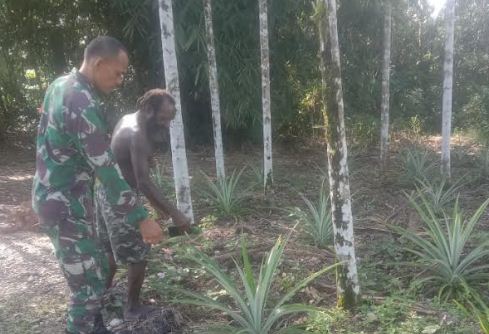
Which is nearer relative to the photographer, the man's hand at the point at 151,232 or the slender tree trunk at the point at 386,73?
the man's hand at the point at 151,232

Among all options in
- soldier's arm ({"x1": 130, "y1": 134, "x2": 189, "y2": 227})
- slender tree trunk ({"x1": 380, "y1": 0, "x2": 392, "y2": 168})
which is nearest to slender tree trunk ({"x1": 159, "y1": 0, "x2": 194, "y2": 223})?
soldier's arm ({"x1": 130, "y1": 134, "x2": 189, "y2": 227})

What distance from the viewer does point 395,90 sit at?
12641 mm

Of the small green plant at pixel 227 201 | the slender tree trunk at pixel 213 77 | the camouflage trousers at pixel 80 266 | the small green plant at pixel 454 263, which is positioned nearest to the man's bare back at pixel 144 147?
the camouflage trousers at pixel 80 266

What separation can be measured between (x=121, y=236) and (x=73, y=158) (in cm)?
63

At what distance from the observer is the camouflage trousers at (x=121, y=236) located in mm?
3000

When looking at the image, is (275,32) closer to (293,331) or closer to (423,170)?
(423,170)

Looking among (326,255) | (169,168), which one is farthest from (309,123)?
(326,255)

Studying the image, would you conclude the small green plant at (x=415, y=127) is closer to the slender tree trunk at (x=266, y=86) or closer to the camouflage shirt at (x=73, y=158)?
the slender tree trunk at (x=266, y=86)

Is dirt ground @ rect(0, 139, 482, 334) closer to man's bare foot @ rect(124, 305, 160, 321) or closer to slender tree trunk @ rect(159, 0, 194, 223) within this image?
man's bare foot @ rect(124, 305, 160, 321)

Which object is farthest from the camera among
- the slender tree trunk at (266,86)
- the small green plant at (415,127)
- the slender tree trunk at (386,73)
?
the small green plant at (415,127)

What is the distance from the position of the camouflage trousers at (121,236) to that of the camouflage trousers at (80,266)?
0.71ft

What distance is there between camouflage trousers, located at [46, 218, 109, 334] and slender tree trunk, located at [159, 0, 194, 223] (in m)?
2.20

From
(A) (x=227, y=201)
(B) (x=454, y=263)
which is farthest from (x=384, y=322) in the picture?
(A) (x=227, y=201)

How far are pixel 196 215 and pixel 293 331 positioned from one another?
3.30 meters
